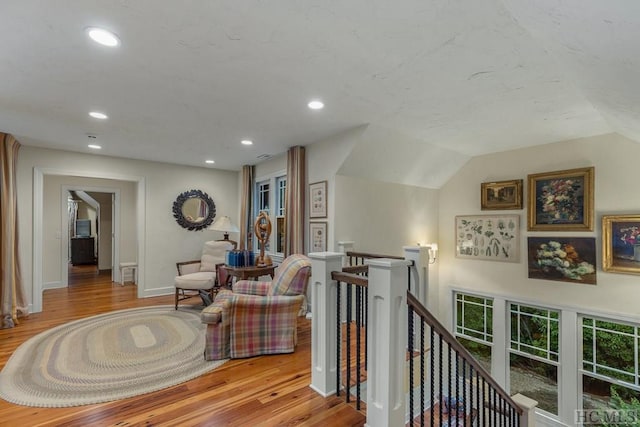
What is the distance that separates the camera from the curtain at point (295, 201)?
14.0 feet

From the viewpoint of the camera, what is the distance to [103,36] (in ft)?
5.98

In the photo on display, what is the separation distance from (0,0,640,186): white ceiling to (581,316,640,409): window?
237 cm

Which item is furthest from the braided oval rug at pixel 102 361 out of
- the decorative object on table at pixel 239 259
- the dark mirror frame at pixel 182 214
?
A: the dark mirror frame at pixel 182 214

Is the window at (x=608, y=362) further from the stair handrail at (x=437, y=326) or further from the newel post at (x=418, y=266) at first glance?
the stair handrail at (x=437, y=326)

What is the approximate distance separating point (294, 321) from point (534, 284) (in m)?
3.65

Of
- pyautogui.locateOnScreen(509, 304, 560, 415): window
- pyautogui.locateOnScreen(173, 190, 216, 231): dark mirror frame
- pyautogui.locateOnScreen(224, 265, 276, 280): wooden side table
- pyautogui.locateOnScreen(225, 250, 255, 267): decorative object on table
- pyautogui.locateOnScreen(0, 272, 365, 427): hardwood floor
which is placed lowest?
pyautogui.locateOnScreen(509, 304, 560, 415): window

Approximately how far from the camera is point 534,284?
4.33 metres

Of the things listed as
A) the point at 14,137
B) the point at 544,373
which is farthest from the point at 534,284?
the point at 14,137

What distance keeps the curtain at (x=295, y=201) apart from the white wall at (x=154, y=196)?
2285 millimetres

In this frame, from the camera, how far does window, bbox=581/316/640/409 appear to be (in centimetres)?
370

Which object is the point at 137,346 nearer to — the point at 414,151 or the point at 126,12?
the point at 126,12

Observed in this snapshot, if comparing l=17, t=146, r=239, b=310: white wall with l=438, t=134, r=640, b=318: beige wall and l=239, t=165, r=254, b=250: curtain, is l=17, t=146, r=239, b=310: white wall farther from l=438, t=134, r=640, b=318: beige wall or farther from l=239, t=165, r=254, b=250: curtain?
l=438, t=134, r=640, b=318: beige wall

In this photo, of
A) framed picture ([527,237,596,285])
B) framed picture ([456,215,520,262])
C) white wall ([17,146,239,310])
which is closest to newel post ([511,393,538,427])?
framed picture ([527,237,596,285])

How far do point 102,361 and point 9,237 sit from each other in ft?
8.27
